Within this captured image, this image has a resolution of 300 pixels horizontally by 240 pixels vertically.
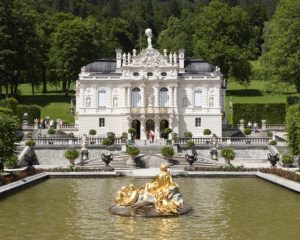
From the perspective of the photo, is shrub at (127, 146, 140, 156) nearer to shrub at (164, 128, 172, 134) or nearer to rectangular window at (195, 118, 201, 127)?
shrub at (164, 128, 172, 134)

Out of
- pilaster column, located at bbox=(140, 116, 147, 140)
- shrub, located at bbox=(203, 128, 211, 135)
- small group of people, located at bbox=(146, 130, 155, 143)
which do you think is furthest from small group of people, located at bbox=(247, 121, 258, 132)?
pilaster column, located at bbox=(140, 116, 147, 140)

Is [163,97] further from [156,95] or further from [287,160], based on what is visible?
[287,160]

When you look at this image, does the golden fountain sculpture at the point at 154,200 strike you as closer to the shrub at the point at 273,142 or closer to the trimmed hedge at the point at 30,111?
the shrub at the point at 273,142

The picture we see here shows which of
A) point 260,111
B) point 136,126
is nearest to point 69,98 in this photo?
point 136,126

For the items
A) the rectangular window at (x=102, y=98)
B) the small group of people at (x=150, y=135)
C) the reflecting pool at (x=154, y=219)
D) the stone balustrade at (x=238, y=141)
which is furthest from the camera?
the rectangular window at (x=102, y=98)

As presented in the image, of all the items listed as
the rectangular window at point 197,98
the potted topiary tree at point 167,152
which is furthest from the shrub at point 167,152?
the rectangular window at point 197,98

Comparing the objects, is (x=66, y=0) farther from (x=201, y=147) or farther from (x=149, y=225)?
(x=149, y=225)

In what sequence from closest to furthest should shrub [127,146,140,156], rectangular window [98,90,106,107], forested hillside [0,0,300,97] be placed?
shrub [127,146,140,156], rectangular window [98,90,106,107], forested hillside [0,0,300,97]

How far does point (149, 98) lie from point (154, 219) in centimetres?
3750

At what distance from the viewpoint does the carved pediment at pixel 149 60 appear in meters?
58.2

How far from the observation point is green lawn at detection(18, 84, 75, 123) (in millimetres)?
70481

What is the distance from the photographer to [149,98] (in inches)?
2304

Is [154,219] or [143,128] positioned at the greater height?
[143,128]

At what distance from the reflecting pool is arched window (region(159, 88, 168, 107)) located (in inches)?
1077
